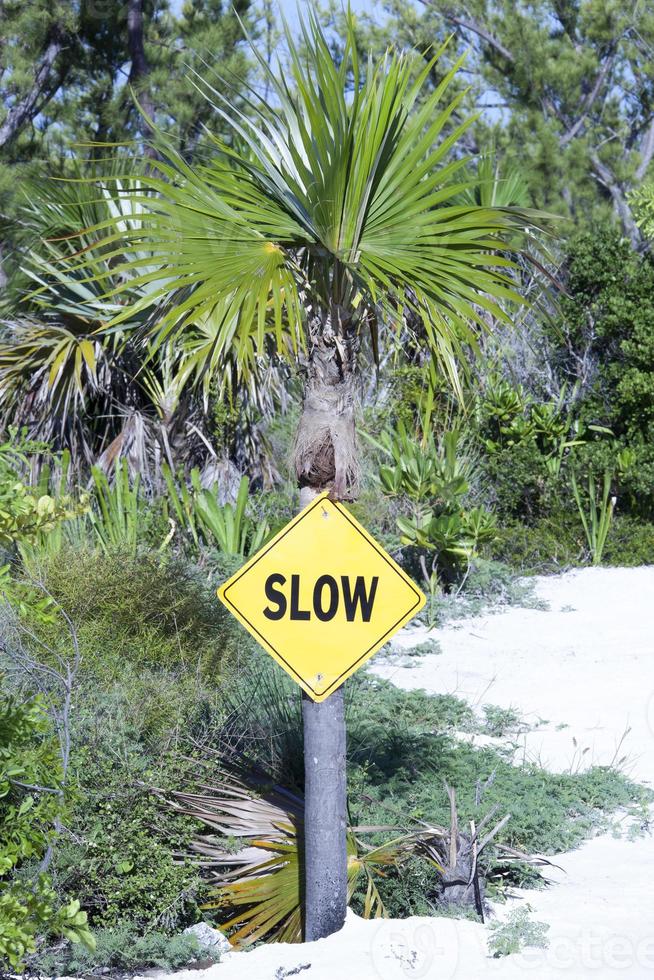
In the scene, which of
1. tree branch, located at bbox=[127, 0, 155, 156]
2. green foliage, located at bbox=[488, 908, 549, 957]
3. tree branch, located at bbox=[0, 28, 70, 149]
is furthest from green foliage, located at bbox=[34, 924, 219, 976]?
tree branch, located at bbox=[0, 28, 70, 149]

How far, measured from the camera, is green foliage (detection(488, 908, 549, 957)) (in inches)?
162

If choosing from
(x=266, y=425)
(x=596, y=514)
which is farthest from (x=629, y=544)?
(x=266, y=425)

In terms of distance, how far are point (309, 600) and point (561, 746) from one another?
3.19 meters

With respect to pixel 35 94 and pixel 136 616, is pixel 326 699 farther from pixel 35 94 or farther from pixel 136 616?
pixel 35 94

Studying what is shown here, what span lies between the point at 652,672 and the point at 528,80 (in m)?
12.6

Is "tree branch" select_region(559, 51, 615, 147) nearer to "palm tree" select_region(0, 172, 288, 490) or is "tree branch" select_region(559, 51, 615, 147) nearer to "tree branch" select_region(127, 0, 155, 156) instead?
"tree branch" select_region(127, 0, 155, 156)

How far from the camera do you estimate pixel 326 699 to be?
4203 mm

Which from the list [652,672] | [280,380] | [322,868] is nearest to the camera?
[322,868]

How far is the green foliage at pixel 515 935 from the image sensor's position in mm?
4125

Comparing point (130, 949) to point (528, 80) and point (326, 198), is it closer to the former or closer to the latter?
point (326, 198)

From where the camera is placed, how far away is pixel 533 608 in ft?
33.7

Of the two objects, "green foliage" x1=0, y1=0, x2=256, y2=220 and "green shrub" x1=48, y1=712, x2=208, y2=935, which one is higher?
"green foliage" x1=0, y1=0, x2=256, y2=220

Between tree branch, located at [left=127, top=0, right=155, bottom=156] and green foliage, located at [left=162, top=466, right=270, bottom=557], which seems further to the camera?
tree branch, located at [left=127, top=0, right=155, bottom=156]

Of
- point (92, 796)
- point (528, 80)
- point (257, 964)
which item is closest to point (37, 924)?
point (257, 964)
